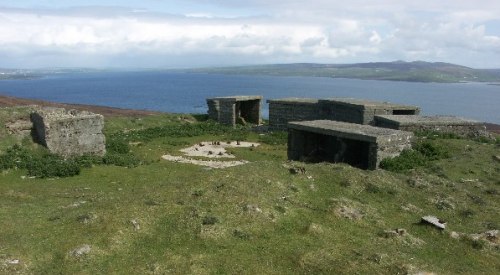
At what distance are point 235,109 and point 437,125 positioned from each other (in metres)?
20.2

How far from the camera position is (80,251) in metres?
11.1

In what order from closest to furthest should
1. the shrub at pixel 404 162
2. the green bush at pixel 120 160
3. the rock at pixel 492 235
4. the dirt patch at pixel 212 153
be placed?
1. the rock at pixel 492 235
2. the shrub at pixel 404 162
3. the green bush at pixel 120 160
4. the dirt patch at pixel 212 153

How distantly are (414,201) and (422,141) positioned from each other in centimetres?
789

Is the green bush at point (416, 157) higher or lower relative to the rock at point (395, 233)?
higher

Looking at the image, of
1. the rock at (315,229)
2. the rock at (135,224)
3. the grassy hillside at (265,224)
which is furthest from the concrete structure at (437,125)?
the rock at (135,224)

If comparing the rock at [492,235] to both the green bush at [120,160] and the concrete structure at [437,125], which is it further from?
the green bush at [120,160]

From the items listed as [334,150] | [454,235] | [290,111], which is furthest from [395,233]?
[290,111]

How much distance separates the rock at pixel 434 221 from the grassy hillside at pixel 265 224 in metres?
0.16

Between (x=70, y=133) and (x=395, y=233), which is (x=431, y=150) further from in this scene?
(x=70, y=133)

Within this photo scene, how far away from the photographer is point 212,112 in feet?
141

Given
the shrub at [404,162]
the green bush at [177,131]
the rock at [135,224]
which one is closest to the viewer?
the rock at [135,224]

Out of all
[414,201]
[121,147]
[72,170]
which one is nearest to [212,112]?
[121,147]

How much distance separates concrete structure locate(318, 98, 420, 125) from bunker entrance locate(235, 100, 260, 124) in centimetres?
1021

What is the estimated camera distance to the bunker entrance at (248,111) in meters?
44.1
